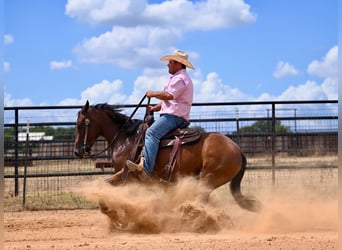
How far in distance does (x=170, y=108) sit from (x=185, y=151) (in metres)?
0.64

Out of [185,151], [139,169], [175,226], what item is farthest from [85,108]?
[175,226]

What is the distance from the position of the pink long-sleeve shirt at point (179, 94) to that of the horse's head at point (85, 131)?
117cm

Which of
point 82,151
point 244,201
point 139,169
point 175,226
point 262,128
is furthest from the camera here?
point 262,128

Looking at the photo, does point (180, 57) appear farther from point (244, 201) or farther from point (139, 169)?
point (244, 201)

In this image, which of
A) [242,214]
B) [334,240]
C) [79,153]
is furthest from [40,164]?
[334,240]

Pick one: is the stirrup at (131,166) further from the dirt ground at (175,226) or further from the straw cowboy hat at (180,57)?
the straw cowboy hat at (180,57)

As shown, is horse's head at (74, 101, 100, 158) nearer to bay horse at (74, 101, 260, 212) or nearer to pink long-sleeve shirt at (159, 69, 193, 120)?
bay horse at (74, 101, 260, 212)

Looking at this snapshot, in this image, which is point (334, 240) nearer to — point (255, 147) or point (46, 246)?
point (46, 246)

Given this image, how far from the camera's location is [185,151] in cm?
767

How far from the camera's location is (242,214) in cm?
897

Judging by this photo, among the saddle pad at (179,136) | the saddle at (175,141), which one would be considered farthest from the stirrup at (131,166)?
the saddle pad at (179,136)

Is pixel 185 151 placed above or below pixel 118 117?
below

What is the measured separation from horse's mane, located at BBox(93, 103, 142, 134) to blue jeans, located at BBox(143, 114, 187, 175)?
591mm

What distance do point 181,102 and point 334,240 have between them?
2726 mm
